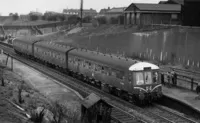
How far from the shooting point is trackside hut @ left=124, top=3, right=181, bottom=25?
6106 cm

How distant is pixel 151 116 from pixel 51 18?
99132 mm

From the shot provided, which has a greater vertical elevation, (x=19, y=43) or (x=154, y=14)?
(x=154, y=14)

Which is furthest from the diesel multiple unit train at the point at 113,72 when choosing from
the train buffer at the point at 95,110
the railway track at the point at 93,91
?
the train buffer at the point at 95,110

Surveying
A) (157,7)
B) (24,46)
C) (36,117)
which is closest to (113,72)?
(36,117)

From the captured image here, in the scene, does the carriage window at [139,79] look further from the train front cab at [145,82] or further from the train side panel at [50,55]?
the train side panel at [50,55]

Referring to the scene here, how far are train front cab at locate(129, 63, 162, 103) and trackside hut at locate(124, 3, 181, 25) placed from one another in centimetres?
4052

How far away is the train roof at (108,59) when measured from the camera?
21656 mm

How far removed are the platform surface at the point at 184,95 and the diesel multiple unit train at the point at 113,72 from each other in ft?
5.41

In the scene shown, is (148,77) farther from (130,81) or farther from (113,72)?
(113,72)

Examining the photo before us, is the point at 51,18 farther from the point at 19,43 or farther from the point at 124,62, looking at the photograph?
the point at 124,62

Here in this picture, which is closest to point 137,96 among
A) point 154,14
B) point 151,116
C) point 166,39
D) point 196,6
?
point 151,116

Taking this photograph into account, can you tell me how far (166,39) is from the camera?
45531 mm

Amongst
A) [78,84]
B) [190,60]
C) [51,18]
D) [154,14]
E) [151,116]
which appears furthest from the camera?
[51,18]

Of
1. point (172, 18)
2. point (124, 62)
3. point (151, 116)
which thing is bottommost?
point (151, 116)
